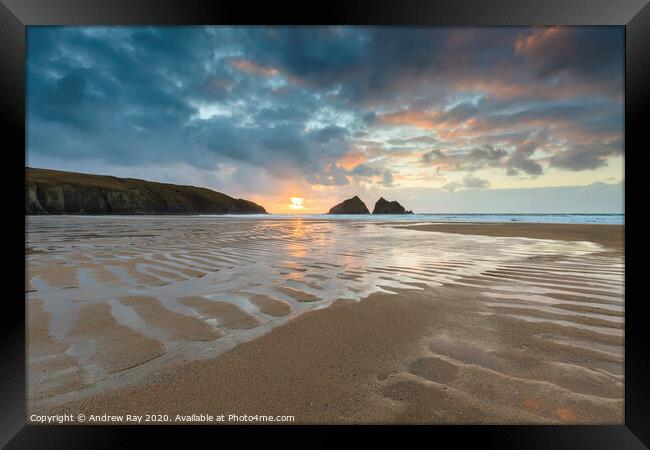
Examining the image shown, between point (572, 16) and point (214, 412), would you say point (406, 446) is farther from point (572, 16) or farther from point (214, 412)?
point (572, 16)

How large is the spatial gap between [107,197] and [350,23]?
3915 inches

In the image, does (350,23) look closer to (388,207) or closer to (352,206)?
(388,207)

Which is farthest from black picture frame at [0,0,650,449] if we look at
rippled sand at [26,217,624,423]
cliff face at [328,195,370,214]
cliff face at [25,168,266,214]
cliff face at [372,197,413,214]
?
cliff face at [328,195,370,214]

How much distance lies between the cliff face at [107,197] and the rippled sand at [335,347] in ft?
177

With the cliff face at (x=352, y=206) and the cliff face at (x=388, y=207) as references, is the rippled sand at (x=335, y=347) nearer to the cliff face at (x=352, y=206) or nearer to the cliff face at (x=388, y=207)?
the cliff face at (x=388, y=207)

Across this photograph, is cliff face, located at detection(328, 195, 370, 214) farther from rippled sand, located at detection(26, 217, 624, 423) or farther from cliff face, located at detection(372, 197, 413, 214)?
rippled sand, located at detection(26, 217, 624, 423)

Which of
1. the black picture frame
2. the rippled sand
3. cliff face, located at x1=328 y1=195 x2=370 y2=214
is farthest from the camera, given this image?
cliff face, located at x1=328 y1=195 x2=370 y2=214

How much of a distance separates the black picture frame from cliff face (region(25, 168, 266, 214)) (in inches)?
2173

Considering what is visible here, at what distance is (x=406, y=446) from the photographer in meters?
1.80

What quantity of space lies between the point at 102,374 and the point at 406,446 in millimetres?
2705

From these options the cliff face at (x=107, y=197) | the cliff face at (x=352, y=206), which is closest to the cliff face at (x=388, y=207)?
the cliff face at (x=352, y=206)

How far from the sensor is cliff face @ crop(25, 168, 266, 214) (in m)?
63.0

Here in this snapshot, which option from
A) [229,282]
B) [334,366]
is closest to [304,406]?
[334,366]

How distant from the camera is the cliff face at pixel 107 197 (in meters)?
63.0
